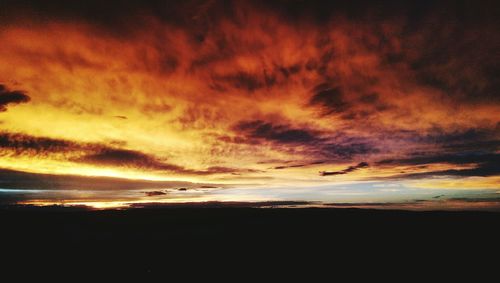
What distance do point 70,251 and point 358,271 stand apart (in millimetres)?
16233

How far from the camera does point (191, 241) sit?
18.1 meters

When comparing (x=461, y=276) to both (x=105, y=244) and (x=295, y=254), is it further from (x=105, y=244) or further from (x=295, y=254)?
(x=105, y=244)

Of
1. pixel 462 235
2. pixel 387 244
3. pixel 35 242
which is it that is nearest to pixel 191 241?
pixel 35 242

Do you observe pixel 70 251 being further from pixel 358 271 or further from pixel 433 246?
pixel 433 246

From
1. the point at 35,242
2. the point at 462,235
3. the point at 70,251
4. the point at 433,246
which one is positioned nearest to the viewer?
the point at 70,251

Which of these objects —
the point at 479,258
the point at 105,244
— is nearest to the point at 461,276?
the point at 479,258

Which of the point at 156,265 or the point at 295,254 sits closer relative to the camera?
the point at 156,265

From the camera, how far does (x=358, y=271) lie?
11.7 m

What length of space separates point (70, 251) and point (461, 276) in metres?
20.7

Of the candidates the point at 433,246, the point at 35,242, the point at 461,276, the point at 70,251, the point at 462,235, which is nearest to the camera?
the point at 461,276

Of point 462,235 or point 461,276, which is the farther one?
point 462,235

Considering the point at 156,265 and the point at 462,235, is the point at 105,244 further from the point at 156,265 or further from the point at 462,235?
the point at 462,235

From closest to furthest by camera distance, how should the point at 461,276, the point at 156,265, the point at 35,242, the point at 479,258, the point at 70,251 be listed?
the point at 461,276 < the point at 156,265 < the point at 479,258 < the point at 70,251 < the point at 35,242

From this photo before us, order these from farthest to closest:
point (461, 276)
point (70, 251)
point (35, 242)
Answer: point (35, 242), point (70, 251), point (461, 276)
